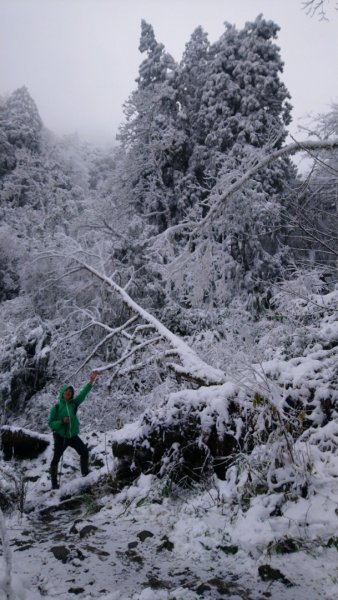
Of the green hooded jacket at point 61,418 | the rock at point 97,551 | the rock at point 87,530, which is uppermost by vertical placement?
the green hooded jacket at point 61,418

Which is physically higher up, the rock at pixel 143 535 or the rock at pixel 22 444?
the rock at pixel 143 535

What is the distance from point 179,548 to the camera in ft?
8.72

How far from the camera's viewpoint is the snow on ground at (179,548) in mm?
2125

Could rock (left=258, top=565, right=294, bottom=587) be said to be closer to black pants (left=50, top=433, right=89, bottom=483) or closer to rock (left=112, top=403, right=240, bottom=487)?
rock (left=112, top=403, right=240, bottom=487)

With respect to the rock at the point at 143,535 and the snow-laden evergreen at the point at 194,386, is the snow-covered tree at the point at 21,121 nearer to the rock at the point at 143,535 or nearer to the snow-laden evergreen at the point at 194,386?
the snow-laden evergreen at the point at 194,386

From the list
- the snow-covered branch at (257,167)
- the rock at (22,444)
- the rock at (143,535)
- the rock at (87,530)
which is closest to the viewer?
the rock at (143,535)

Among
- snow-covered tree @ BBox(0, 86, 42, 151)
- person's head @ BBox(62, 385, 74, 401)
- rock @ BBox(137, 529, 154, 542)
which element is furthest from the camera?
snow-covered tree @ BBox(0, 86, 42, 151)

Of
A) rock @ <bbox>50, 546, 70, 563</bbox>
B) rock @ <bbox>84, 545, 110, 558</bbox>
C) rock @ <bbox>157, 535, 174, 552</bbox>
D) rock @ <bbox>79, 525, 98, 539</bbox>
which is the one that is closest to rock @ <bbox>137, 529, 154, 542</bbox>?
rock @ <bbox>157, 535, 174, 552</bbox>

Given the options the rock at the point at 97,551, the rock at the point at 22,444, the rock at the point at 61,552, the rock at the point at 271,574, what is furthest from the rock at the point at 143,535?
the rock at the point at 22,444

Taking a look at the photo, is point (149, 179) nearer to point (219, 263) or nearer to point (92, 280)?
point (92, 280)

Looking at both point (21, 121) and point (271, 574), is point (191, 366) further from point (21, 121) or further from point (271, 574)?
point (21, 121)

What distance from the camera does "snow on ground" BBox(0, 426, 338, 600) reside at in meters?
2.12

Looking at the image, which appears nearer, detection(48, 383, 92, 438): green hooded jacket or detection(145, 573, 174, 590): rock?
detection(145, 573, 174, 590): rock

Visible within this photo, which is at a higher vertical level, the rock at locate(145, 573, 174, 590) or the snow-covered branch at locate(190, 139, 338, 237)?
the snow-covered branch at locate(190, 139, 338, 237)
